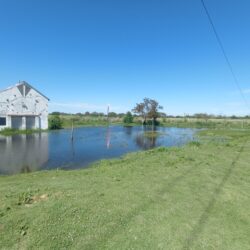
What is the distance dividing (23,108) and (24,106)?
435mm

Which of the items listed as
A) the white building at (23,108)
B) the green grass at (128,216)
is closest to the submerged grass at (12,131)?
the white building at (23,108)

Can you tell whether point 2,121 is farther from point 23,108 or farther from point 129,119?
point 129,119

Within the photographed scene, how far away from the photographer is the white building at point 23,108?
140ft

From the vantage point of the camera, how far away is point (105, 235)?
5.24 metres

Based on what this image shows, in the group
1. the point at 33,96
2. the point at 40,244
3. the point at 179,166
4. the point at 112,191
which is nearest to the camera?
the point at 40,244

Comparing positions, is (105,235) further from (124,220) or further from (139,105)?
(139,105)

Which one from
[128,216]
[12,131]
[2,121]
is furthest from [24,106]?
[128,216]

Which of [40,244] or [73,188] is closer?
[40,244]

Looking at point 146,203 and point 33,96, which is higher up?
point 33,96

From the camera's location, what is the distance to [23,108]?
45.2 metres

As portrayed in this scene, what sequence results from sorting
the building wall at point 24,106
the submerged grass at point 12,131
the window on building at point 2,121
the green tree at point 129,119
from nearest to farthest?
the submerged grass at point 12,131 < the window on building at point 2,121 < the building wall at point 24,106 < the green tree at point 129,119

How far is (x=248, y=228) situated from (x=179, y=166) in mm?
6350

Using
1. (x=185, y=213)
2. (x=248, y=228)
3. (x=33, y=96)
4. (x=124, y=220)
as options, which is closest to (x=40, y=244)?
(x=124, y=220)

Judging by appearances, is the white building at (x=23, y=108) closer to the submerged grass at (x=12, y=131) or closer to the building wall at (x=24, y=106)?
the building wall at (x=24, y=106)
